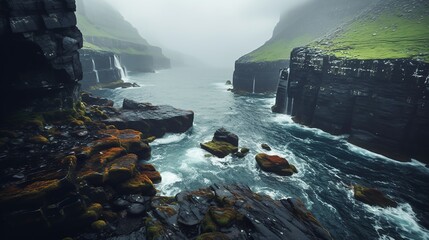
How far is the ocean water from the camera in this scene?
29.1 metres

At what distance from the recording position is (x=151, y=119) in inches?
2117

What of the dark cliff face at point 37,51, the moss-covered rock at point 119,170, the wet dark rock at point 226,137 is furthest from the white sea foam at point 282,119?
the dark cliff face at point 37,51

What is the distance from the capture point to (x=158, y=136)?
2136 inches

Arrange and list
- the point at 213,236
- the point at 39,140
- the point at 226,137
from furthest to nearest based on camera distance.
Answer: the point at 226,137, the point at 39,140, the point at 213,236

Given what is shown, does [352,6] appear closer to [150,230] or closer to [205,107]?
[205,107]

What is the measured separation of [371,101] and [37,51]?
2570 inches

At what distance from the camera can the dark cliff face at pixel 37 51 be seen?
31.0 metres

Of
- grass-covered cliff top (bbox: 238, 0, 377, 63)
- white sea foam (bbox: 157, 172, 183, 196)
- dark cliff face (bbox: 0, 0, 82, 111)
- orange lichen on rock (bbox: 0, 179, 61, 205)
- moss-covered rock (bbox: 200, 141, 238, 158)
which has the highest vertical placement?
grass-covered cliff top (bbox: 238, 0, 377, 63)

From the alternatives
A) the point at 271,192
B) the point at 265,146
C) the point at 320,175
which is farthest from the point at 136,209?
the point at 265,146

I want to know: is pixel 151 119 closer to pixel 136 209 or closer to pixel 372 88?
pixel 136 209

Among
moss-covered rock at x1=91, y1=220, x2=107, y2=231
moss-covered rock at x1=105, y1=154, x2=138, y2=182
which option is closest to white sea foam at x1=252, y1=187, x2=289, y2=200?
moss-covered rock at x1=105, y1=154, x2=138, y2=182

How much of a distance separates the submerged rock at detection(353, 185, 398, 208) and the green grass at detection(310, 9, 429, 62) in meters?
31.6

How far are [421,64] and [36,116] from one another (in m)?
70.4

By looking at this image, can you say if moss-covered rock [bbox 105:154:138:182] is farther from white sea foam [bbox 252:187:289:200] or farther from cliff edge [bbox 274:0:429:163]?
cliff edge [bbox 274:0:429:163]
